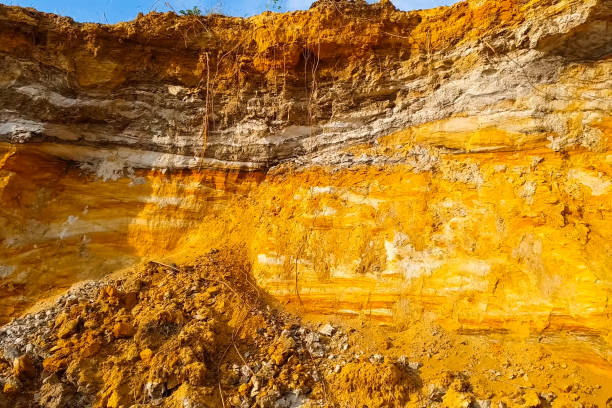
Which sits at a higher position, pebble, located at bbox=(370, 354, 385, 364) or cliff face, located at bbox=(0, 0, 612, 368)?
cliff face, located at bbox=(0, 0, 612, 368)

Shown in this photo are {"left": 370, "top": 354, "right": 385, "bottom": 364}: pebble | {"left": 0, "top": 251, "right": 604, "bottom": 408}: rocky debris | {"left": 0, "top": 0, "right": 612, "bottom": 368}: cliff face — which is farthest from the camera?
{"left": 0, "top": 0, "right": 612, "bottom": 368}: cliff face

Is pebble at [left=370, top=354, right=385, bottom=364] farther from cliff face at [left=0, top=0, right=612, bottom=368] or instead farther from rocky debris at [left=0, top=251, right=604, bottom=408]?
cliff face at [left=0, top=0, right=612, bottom=368]

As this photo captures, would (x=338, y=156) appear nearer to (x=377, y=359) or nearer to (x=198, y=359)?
(x=377, y=359)

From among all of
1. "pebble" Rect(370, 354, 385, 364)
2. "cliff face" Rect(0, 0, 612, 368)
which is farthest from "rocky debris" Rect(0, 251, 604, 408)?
"cliff face" Rect(0, 0, 612, 368)

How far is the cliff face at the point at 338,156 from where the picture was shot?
16.0 feet

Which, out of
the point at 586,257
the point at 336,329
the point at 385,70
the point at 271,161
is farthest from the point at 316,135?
the point at 586,257

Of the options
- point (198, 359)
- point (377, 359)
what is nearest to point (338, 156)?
point (377, 359)

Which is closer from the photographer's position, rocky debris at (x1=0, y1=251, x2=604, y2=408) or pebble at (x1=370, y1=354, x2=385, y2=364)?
rocky debris at (x1=0, y1=251, x2=604, y2=408)

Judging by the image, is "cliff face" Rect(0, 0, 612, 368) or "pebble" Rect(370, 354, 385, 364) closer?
"pebble" Rect(370, 354, 385, 364)

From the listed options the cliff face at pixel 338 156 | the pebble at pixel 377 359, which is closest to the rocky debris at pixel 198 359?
the pebble at pixel 377 359

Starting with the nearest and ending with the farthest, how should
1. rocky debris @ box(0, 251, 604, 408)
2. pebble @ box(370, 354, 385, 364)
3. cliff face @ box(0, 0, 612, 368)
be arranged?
rocky debris @ box(0, 251, 604, 408), pebble @ box(370, 354, 385, 364), cliff face @ box(0, 0, 612, 368)

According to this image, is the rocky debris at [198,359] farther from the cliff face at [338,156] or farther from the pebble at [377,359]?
the cliff face at [338,156]

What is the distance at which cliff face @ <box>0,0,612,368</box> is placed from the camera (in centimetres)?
486

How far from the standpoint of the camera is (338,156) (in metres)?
6.25
